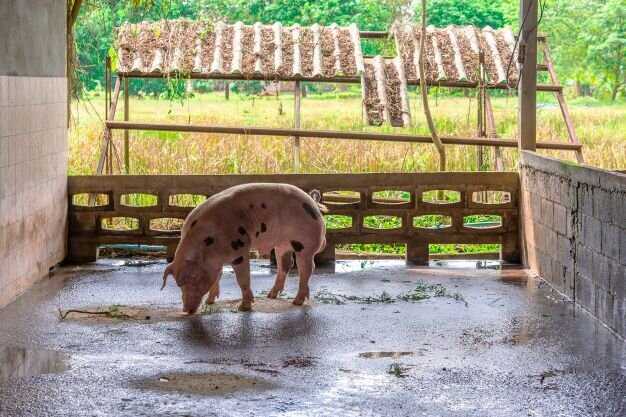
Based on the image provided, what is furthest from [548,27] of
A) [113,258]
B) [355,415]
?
[355,415]

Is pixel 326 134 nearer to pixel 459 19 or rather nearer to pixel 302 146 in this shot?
pixel 302 146

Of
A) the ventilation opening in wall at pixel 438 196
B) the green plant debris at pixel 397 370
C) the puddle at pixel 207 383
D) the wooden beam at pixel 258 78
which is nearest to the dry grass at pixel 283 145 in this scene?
the ventilation opening in wall at pixel 438 196

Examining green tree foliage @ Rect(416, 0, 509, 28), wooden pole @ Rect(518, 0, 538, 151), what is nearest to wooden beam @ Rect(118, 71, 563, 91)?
wooden pole @ Rect(518, 0, 538, 151)

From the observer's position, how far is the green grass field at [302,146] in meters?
16.0

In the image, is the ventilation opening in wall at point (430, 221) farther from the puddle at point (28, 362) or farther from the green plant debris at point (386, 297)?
the puddle at point (28, 362)

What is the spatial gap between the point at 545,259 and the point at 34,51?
208 inches

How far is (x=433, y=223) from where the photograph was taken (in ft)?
53.1

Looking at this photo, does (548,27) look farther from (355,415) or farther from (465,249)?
(355,415)

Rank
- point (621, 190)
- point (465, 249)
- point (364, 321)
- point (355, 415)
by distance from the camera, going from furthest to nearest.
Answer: point (465, 249)
point (364, 321)
point (621, 190)
point (355, 415)

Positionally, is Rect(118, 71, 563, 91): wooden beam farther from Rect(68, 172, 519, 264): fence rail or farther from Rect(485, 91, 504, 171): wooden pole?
Rect(68, 172, 519, 264): fence rail

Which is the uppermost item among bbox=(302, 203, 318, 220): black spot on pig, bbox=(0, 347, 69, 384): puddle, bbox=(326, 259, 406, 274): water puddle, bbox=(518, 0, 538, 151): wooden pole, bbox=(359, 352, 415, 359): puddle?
bbox=(518, 0, 538, 151): wooden pole

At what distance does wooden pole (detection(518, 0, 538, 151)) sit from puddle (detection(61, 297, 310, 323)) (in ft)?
13.0

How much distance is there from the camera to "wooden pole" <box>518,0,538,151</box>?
40.3 ft

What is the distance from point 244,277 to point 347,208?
318 cm
